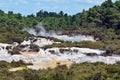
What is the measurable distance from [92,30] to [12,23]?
15.7 m

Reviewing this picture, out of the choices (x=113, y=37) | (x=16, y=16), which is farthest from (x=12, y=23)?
(x=113, y=37)

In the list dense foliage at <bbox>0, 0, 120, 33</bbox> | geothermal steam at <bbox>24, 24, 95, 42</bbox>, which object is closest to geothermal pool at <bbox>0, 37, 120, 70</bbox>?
geothermal steam at <bbox>24, 24, 95, 42</bbox>

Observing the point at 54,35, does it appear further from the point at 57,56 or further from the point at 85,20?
the point at 57,56

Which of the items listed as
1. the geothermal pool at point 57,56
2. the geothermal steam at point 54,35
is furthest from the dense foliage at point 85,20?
the geothermal pool at point 57,56

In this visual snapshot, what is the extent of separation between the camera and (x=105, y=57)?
4341 cm

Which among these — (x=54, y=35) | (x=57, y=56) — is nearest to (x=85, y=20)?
(x=54, y=35)

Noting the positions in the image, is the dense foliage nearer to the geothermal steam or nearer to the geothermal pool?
the geothermal steam

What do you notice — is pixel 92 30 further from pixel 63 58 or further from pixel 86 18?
pixel 63 58

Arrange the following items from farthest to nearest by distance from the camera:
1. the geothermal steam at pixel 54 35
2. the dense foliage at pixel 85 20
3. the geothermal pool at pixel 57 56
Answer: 1. the dense foliage at pixel 85 20
2. the geothermal steam at pixel 54 35
3. the geothermal pool at pixel 57 56

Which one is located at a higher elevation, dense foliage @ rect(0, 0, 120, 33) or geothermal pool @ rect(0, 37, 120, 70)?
dense foliage @ rect(0, 0, 120, 33)

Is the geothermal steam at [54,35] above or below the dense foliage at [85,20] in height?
below

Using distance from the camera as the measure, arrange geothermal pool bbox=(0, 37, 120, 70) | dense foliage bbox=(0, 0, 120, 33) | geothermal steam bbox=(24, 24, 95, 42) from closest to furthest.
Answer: geothermal pool bbox=(0, 37, 120, 70) < geothermal steam bbox=(24, 24, 95, 42) < dense foliage bbox=(0, 0, 120, 33)

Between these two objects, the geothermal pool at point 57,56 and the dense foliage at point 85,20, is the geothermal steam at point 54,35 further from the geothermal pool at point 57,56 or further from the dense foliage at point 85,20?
the geothermal pool at point 57,56

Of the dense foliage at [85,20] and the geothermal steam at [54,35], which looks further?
the dense foliage at [85,20]
